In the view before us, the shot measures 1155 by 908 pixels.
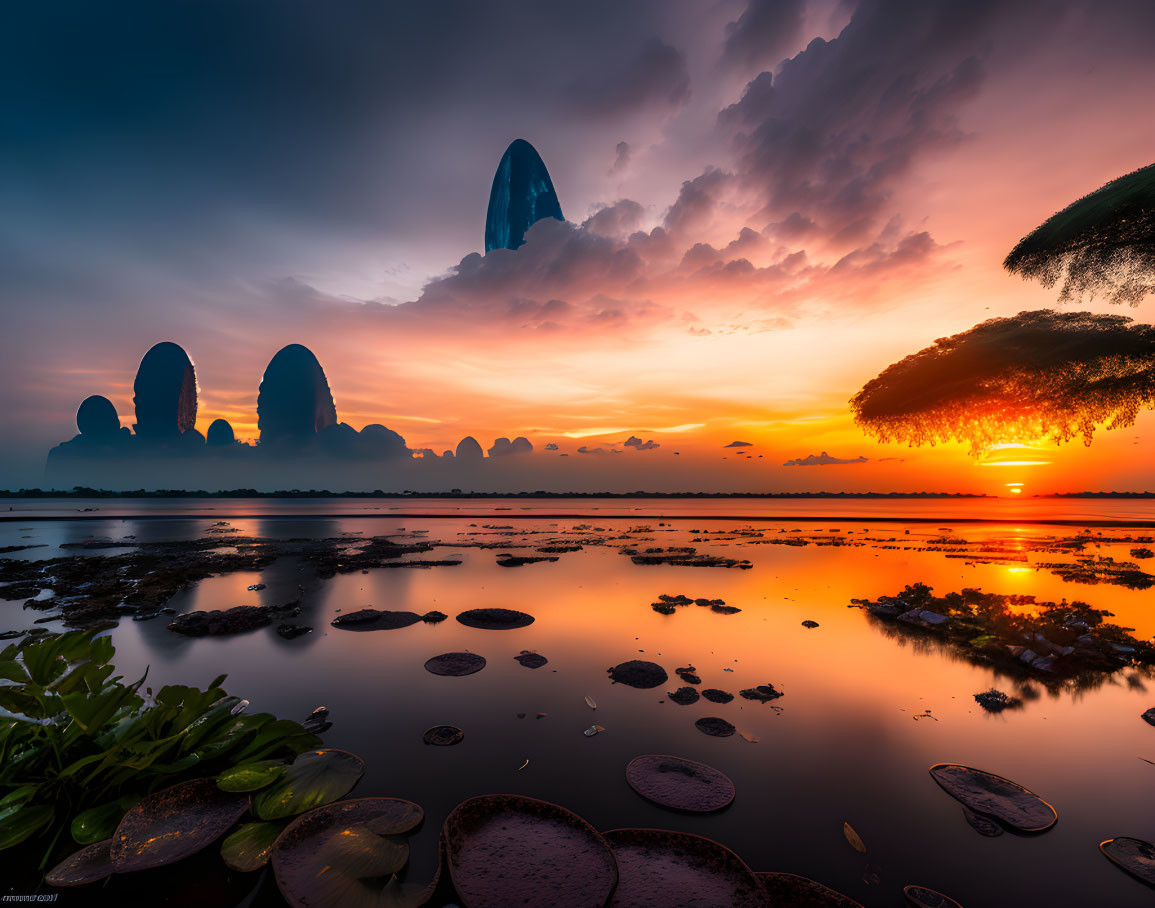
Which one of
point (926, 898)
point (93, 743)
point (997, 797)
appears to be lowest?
point (997, 797)

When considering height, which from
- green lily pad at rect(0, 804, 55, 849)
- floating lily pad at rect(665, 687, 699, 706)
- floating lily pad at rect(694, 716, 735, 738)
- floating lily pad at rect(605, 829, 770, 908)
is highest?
Answer: green lily pad at rect(0, 804, 55, 849)

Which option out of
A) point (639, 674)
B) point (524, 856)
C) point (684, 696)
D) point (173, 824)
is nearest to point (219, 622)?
point (173, 824)

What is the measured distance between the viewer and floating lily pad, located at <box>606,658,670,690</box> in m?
6.87

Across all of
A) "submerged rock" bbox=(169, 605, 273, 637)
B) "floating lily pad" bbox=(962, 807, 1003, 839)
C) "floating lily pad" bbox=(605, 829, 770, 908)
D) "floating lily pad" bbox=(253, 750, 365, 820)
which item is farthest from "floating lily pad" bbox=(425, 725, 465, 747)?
"submerged rock" bbox=(169, 605, 273, 637)

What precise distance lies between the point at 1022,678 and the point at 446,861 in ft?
29.8

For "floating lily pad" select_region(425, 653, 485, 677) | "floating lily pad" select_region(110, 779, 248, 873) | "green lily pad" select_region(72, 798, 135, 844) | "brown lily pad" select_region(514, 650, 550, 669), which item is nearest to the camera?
"floating lily pad" select_region(110, 779, 248, 873)

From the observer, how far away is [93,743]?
3.81 m

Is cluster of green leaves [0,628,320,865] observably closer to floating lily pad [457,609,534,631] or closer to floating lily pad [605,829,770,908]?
floating lily pad [605,829,770,908]

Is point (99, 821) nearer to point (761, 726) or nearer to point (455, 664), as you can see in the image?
point (455, 664)

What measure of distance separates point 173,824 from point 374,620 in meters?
7.07

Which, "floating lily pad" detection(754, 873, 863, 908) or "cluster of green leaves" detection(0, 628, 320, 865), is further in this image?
"cluster of green leaves" detection(0, 628, 320, 865)

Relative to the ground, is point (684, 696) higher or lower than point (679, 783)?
lower

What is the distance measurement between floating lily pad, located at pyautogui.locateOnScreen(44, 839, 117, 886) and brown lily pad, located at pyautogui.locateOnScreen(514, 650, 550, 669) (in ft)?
17.0

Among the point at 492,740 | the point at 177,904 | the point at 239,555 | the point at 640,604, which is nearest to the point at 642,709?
the point at 492,740
